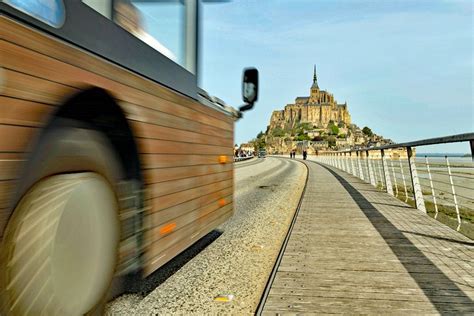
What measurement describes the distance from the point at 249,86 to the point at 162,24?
2.21 metres

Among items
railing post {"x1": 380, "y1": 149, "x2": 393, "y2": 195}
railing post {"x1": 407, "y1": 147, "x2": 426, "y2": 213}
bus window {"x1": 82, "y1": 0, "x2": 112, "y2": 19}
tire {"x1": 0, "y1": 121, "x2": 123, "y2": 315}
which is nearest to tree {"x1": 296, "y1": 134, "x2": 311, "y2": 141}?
railing post {"x1": 380, "y1": 149, "x2": 393, "y2": 195}

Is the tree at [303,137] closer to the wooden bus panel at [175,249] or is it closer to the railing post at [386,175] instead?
the railing post at [386,175]

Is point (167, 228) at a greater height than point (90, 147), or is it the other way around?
point (90, 147)

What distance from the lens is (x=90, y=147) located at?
2.30 metres

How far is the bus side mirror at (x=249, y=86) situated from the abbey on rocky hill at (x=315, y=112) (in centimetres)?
17128

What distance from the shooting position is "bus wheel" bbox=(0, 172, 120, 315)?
5.77 ft

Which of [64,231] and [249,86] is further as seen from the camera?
[249,86]

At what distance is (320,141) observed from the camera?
152m

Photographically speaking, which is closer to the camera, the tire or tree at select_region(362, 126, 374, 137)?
the tire

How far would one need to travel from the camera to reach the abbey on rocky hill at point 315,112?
176 m

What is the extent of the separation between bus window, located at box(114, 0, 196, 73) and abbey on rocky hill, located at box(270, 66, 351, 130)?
173028 mm

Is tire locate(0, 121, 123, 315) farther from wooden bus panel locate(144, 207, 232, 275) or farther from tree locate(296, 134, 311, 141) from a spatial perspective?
tree locate(296, 134, 311, 141)

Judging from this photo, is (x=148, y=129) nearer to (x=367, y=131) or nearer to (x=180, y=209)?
(x=180, y=209)

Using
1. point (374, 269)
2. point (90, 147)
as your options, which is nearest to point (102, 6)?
point (90, 147)
